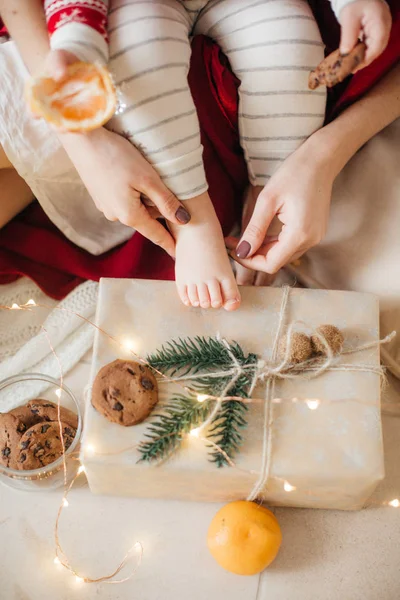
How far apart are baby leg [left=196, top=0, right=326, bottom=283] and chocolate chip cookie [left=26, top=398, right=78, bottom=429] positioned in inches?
20.5

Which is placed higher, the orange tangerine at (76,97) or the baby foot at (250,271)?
the orange tangerine at (76,97)

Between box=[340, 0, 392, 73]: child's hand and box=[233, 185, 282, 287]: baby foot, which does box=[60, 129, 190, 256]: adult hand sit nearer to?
box=[233, 185, 282, 287]: baby foot

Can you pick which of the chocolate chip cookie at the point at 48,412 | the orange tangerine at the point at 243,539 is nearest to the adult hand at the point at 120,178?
the chocolate chip cookie at the point at 48,412

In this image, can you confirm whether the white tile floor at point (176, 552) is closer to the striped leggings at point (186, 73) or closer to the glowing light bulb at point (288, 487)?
the glowing light bulb at point (288, 487)

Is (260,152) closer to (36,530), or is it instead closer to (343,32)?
(343,32)

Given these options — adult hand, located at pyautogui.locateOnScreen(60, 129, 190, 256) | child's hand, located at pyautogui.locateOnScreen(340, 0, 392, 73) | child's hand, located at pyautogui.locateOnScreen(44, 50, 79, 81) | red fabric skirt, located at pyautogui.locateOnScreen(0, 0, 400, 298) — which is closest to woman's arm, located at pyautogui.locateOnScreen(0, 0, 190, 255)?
adult hand, located at pyautogui.locateOnScreen(60, 129, 190, 256)

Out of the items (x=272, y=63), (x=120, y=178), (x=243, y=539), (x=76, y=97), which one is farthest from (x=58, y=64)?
(x=243, y=539)

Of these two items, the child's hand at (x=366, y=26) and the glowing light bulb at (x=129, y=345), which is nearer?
the child's hand at (x=366, y=26)

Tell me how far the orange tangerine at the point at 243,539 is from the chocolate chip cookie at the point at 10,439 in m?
0.32

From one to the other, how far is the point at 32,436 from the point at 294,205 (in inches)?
20.5

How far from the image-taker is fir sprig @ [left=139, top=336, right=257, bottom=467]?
711 millimetres

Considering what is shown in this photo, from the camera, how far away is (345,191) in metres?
0.94

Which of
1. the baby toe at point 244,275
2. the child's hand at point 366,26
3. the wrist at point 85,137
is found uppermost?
the child's hand at point 366,26

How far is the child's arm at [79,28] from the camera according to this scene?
683 mm
